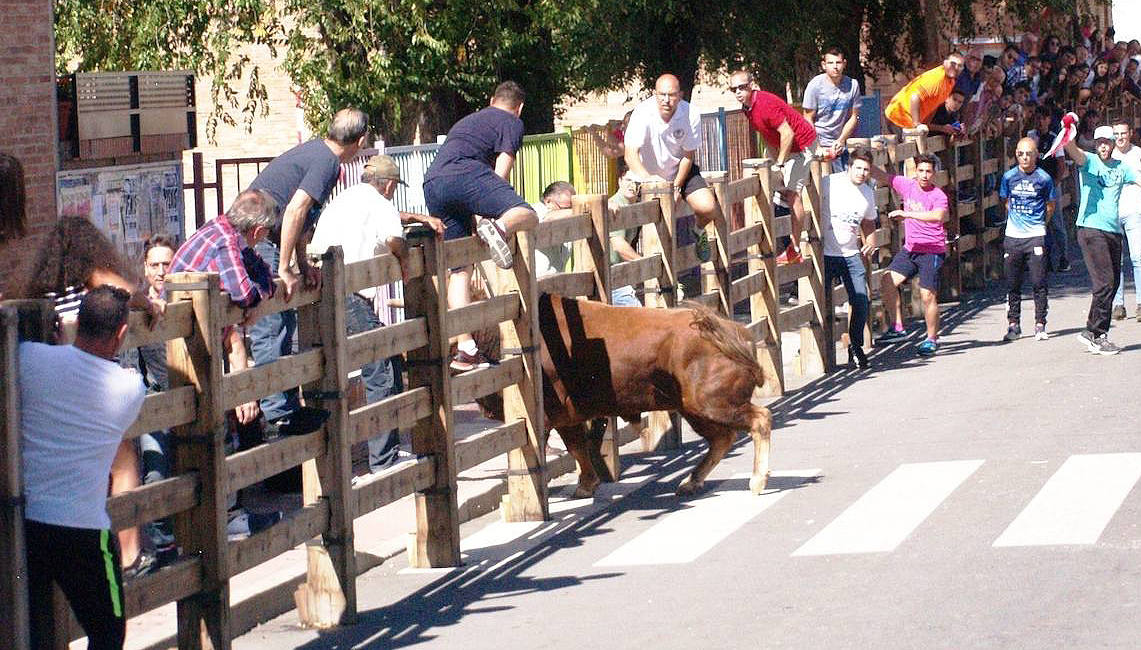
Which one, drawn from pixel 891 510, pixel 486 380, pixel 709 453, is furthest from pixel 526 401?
pixel 891 510

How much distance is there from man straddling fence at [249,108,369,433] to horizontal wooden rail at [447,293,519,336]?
2.88ft

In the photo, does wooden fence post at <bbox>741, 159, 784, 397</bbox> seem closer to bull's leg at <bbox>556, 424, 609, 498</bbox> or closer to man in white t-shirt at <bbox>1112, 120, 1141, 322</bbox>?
man in white t-shirt at <bbox>1112, 120, 1141, 322</bbox>

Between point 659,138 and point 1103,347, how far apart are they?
4.51m

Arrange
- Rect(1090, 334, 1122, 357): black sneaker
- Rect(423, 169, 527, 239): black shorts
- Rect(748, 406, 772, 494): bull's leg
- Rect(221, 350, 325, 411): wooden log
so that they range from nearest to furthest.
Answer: Rect(221, 350, 325, 411): wooden log, Rect(748, 406, 772, 494): bull's leg, Rect(423, 169, 527, 239): black shorts, Rect(1090, 334, 1122, 357): black sneaker

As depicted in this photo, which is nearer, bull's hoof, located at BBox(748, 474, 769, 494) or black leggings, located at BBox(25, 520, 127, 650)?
black leggings, located at BBox(25, 520, 127, 650)

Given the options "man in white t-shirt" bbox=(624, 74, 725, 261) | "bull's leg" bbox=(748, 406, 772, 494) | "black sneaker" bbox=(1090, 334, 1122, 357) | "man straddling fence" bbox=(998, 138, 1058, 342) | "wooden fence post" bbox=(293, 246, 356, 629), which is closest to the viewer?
"wooden fence post" bbox=(293, 246, 356, 629)

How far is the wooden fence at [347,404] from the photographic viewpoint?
747 centimetres

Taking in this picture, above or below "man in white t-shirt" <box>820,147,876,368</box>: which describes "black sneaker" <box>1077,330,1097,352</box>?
below

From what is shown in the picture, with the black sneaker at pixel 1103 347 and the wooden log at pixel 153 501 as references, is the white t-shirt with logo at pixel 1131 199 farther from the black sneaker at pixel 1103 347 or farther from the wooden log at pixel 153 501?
the wooden log at pixel 153 501

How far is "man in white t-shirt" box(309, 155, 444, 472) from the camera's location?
10.9 m

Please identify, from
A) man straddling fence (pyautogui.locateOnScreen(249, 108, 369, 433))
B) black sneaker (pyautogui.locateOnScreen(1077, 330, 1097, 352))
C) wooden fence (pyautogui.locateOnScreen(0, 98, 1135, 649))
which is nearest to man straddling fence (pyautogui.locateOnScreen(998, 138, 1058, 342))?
black sneaker (pyautogui.locateOnScreen(1077, 330, 1097, 352))

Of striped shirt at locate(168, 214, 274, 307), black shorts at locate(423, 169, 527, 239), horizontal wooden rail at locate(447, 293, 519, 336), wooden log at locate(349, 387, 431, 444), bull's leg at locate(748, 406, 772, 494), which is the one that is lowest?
bull's leg at locate(748, 406, 772, 494)

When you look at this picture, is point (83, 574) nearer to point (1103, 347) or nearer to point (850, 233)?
point (850, 233)

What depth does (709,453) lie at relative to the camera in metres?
11.5
